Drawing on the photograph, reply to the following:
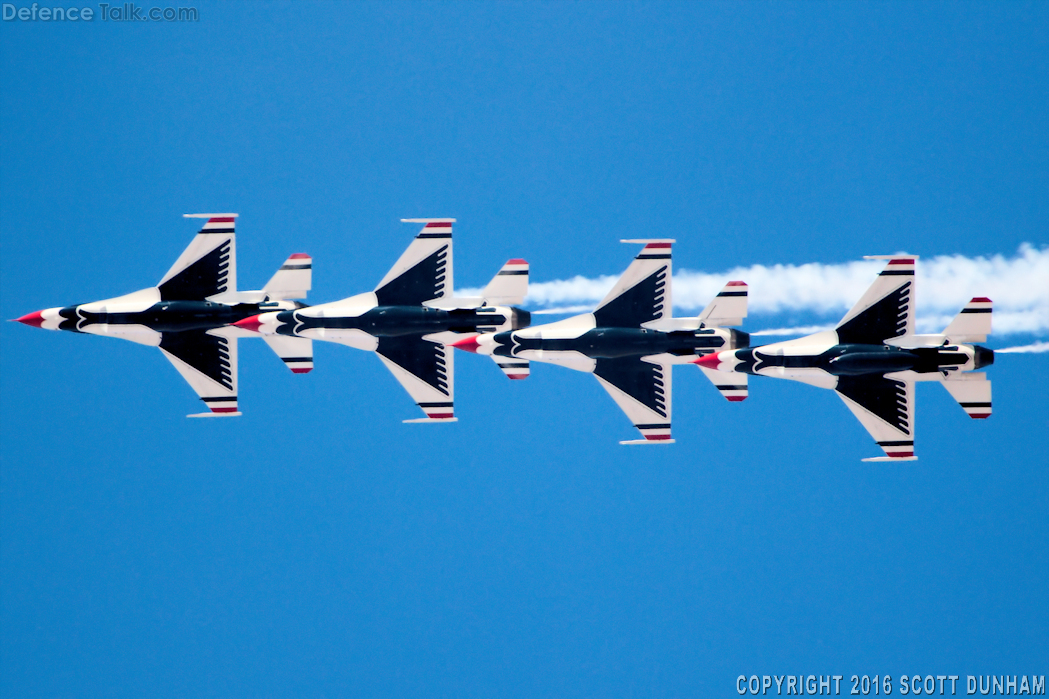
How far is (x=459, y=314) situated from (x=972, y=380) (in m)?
18.3

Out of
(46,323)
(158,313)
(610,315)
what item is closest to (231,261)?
(158,313)

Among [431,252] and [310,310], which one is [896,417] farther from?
[310,310]

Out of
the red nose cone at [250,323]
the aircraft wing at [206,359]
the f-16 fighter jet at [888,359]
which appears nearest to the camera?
the f-16 fighter jet at [888,359]

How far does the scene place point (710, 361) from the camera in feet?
97.5

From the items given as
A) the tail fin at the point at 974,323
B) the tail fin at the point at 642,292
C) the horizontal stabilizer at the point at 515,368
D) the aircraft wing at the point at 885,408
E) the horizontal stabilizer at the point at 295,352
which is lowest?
the aircraft wing at the point at 885,408

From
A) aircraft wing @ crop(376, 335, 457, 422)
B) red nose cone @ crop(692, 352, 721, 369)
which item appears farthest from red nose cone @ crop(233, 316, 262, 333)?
red nose cone @ crop(692, 352, 721, 369)

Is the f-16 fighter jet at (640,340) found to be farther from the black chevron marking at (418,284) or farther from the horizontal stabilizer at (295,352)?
the horizontal stabilizer at (295,352)

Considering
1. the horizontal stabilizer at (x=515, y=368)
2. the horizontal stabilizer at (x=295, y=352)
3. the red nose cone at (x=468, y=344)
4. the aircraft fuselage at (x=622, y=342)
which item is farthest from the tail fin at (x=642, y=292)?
the horizontal stabilizer at (x=295, y=352)

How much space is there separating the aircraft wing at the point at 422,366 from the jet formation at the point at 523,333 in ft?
0.13

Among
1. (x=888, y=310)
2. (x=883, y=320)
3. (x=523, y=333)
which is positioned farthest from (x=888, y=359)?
(x=523, y=333)

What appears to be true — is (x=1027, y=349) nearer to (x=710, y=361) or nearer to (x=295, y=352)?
(x=710, y=361)

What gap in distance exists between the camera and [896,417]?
29.7 m

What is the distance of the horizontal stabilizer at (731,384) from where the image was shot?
3048 centimetres

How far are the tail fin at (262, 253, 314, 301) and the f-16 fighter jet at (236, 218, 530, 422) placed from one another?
975 mm
